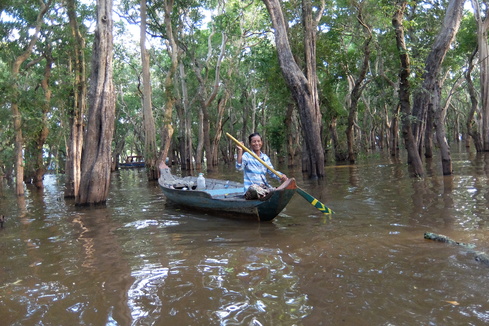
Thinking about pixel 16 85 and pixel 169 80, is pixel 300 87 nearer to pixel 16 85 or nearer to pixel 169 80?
pixel 169 80

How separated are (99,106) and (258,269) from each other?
6.76 metres

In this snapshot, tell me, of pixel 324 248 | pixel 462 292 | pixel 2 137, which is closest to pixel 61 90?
pixel 2 137

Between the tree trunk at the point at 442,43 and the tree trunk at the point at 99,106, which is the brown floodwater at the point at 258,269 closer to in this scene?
the tree trunk at the point at 99,106

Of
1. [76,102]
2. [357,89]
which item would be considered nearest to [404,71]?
[357,89]

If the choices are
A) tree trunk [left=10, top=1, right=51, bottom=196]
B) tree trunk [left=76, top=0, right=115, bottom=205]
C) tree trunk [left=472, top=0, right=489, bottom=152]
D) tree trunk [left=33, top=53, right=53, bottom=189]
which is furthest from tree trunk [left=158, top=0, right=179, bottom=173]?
tree trunk [left=472, top=0, right=489, bottom=152]

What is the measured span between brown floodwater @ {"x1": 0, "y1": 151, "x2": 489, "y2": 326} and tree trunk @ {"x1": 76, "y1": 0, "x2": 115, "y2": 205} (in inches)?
80.6

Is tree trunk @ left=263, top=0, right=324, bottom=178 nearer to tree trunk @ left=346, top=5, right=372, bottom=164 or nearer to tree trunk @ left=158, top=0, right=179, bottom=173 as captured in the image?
tree trunk @ left=346, top=5, right=372, bottom=164

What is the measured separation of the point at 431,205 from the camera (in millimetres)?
6715

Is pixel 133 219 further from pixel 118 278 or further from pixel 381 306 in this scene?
pixel 381 306

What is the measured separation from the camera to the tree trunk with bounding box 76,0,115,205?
8.84 meters

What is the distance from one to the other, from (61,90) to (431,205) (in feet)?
34.3

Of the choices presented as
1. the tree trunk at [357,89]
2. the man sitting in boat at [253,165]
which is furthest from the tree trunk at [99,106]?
the tree trunk at [357,89]

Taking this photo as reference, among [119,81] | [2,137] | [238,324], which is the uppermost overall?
[119,81]

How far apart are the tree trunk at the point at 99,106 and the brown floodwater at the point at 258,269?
6.72 ft
